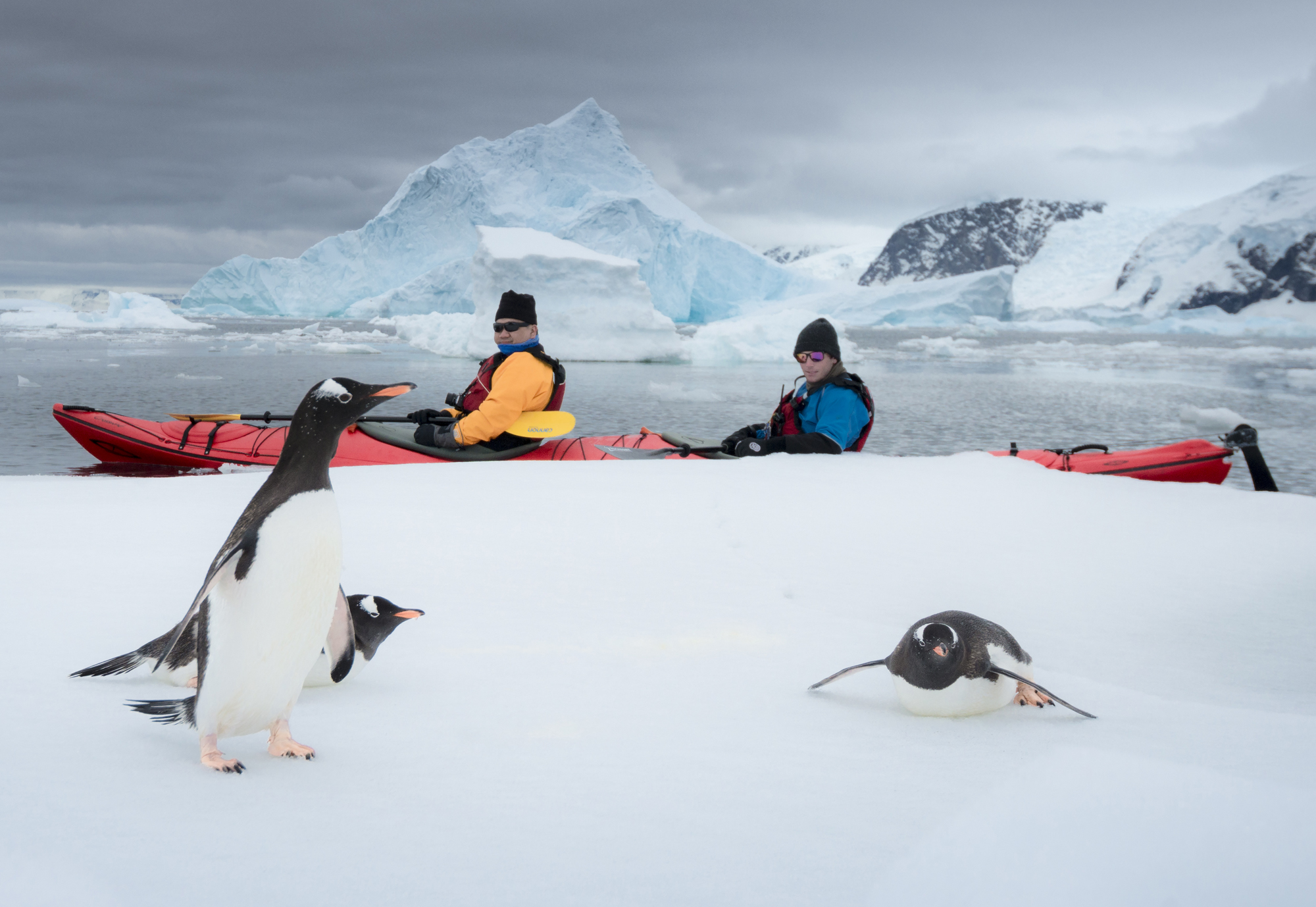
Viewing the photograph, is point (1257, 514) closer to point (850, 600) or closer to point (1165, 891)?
point (850, 600)

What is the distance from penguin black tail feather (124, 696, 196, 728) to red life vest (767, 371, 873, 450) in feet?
11.3

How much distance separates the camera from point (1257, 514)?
338 centimetres

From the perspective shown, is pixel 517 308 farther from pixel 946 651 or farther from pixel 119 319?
pixel 119 319

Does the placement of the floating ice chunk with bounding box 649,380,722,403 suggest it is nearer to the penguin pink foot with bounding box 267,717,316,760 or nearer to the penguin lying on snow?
the penguin lying on snow

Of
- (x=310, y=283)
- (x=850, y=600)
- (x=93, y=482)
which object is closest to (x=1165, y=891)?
(x=850, y=600)

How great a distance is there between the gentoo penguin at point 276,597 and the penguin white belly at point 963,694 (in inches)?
39.9

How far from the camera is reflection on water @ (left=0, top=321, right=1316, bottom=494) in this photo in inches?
354

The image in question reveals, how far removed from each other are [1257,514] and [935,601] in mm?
1784

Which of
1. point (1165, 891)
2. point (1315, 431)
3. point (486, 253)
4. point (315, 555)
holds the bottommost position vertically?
point (1315, 431)

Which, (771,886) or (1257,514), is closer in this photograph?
(771,886)

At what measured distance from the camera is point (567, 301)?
18.7m

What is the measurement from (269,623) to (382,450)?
4.13 meters

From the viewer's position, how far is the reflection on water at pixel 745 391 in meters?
8.98

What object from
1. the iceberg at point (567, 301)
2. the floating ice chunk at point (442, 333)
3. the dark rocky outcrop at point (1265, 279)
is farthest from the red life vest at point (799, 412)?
the dark rocky outcrop at point (1265, 279)
